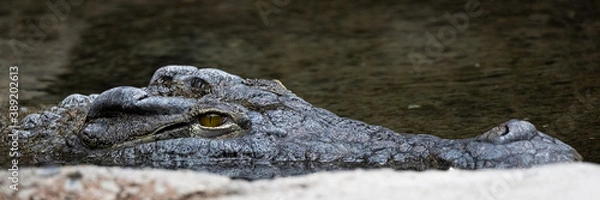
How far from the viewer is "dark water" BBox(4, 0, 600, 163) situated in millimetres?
7680

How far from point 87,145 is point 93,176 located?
2.14 m

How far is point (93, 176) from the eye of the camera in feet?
14.1

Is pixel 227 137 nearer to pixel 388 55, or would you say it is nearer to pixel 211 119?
pixel 211 119

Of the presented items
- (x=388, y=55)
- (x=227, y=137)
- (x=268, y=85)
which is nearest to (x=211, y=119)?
(x=227, y=137)

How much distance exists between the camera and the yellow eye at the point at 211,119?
6105 millimetres

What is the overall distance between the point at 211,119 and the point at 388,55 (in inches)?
168

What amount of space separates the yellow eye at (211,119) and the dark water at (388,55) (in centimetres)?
154

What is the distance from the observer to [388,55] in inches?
398

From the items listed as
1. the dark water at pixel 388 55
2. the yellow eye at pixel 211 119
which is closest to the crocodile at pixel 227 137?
the yellow eye at pixel 211 119

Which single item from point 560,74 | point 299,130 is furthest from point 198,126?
point 560,74

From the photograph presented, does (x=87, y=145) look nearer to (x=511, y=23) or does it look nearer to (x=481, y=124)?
(x=481, y=124)

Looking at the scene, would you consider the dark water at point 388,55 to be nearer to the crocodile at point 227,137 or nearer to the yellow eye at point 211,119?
the crocodile at point 227,137

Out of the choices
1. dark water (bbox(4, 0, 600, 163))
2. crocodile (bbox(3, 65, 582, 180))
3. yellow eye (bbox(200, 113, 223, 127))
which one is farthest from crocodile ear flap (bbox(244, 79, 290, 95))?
dark water (bbox(4, 0, 600, 163))

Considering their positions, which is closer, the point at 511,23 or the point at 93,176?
the point at 93,176
